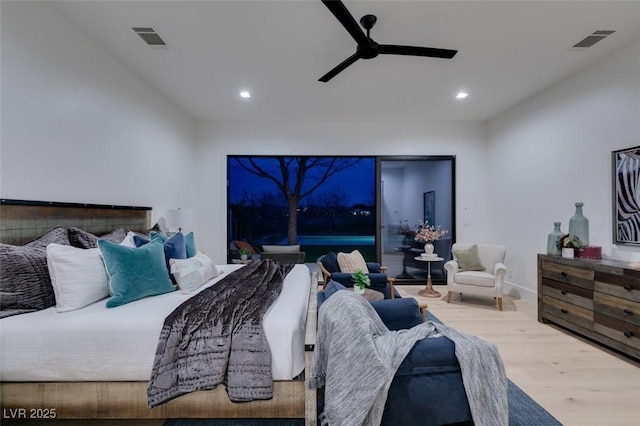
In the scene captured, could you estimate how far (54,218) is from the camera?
2.49 meters

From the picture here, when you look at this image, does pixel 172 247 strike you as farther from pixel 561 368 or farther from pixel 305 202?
pixel 561 368

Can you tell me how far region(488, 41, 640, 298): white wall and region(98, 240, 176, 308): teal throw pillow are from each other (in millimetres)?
A: 4468

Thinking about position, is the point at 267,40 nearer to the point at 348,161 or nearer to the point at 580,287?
the point at 348,161

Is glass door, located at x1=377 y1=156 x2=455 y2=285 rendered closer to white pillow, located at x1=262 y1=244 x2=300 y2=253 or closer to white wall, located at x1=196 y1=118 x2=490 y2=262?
white wall, located at x1=196 y1=118 x2=490 y2=262

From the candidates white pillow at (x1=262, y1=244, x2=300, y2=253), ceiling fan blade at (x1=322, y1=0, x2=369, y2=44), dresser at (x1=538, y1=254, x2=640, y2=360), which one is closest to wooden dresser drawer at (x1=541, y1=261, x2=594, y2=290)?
dresser at (x1=538, y1=254, x2=640, y2=360)

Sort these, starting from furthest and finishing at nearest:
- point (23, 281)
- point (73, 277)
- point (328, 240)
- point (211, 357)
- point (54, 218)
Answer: point (328, 240) < point (54, 218) < point (73, 277) < point (23, 281) < point (211, 357)

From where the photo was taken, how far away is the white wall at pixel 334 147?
5.46 metres

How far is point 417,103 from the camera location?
4633 mm

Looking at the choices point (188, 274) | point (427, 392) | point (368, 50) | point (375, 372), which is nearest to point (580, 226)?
point (368, 50)

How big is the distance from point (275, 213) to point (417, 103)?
123 inches

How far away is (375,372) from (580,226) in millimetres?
3496

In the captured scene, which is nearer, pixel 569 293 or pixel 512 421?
pixel 512 421

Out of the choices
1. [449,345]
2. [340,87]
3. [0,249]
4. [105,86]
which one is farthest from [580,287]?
[105,86]

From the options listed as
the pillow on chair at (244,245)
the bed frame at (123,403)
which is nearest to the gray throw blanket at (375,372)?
the bed frame at (123,403)
